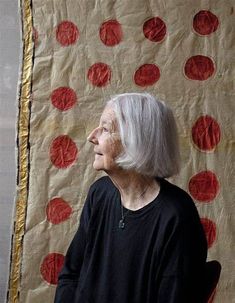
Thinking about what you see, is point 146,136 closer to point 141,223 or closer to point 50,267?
point 141,223

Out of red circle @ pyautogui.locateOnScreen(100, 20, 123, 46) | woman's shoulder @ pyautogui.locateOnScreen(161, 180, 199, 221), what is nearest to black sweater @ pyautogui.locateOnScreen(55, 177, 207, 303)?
woman's shoulder @ pyautogui.locateOnScreen(161, 180, 199, 221)

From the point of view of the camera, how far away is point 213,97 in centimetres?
222

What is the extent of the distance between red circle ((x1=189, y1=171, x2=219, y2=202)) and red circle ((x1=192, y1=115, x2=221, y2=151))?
111mm

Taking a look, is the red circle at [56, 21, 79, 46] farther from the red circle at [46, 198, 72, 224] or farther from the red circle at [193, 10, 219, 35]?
the red circle at [46, 198, 72, 224]

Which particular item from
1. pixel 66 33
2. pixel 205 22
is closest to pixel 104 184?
pixel 66 33

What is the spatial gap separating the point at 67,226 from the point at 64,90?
557 millimetres

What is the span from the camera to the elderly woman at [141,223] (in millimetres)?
1275

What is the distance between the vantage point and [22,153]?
218cm

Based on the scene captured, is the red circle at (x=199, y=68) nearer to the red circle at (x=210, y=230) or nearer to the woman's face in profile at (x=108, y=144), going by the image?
the red circle at (x=210, y=230)

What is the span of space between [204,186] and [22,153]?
29.8 inches

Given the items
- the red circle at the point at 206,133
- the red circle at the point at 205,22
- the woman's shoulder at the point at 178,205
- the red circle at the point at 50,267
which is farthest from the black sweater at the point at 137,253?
the red circle at the point at 205,22

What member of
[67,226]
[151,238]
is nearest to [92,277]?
[151,238]

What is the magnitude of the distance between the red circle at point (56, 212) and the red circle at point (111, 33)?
2.26ft

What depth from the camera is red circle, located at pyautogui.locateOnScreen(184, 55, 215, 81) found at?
87.5 inches
